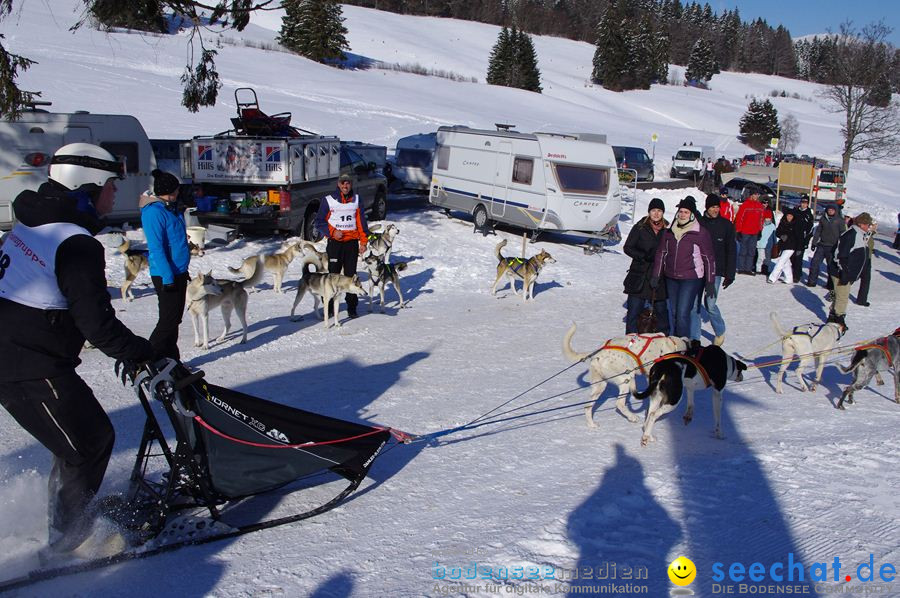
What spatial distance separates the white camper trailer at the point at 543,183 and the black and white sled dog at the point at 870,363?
9.13 meters

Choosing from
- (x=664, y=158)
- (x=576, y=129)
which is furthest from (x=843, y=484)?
(x=576, y=129)

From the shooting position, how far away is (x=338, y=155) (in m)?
14.8

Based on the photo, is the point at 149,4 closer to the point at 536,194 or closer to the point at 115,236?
the point at 115,236

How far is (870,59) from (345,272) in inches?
1782

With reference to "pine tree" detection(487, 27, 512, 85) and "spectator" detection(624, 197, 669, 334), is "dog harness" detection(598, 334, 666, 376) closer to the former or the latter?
"spectator" detection(624, 197, 669, 334)

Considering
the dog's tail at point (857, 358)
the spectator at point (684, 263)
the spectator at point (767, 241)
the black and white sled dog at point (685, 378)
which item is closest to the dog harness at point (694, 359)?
the black and white sled dog at point (685, 378)

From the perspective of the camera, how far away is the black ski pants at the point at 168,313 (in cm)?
561

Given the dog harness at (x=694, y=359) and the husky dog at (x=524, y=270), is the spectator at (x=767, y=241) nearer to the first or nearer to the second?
the husky dog at (x=524, y=270)

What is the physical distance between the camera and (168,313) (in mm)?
5637

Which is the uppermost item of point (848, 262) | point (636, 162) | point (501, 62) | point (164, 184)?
point (501, 62)

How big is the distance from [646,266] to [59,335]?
5779 millimetres

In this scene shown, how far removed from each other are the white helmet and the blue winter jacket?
1.85 m

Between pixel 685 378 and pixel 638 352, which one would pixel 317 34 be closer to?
pixel 638 352

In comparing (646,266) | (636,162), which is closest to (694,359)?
(646,266)
